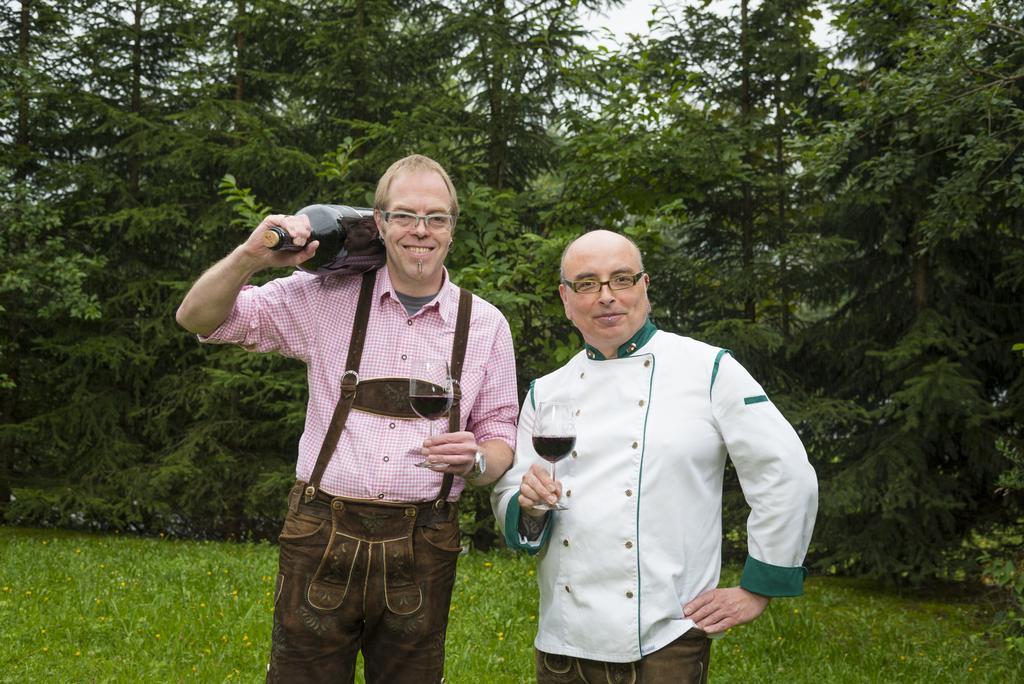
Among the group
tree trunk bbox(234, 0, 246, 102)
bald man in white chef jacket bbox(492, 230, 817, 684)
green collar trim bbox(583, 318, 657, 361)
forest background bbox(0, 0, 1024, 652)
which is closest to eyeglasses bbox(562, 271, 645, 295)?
bald man in white chef jacket bbox(492, 230, 817, 684)

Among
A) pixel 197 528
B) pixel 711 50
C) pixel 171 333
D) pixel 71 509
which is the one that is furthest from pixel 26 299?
pixel 711 50

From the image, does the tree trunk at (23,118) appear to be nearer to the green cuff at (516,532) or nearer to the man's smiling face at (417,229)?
the man's smiling face at (417,229)

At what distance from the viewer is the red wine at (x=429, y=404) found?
256 cm

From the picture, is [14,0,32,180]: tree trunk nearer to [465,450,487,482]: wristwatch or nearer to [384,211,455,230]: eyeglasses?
[384,211,455,230]: eyeglasses

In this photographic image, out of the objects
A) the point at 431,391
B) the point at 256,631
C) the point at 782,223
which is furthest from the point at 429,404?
the point at 782,223

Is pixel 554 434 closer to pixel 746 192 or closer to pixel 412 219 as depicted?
pixel 412 219

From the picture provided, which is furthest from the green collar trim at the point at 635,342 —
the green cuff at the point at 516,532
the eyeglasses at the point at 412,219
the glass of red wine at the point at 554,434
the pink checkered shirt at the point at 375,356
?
the eyeglasses at the point at 412,219

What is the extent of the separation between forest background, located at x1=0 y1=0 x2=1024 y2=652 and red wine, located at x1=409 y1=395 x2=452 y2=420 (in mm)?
4156

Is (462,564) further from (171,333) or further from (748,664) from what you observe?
(171,333)

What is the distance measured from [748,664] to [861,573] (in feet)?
16.7

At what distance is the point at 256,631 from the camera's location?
589cm

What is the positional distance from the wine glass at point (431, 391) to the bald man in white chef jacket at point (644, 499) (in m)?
0.32

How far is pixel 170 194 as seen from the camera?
12594mm

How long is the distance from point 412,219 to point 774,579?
1.48 meters
